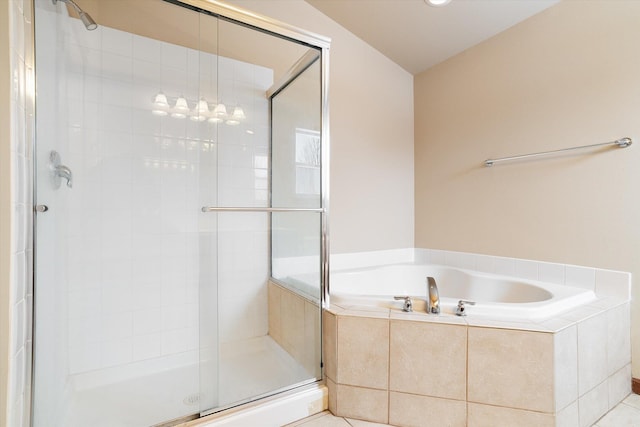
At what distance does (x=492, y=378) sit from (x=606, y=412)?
729 mm

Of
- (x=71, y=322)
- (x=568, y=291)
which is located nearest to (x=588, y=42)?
(x=568, y=291)

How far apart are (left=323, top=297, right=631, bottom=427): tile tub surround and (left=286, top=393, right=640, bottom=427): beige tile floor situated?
28mm

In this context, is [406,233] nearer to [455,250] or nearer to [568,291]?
[455,250]

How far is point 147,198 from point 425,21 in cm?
216

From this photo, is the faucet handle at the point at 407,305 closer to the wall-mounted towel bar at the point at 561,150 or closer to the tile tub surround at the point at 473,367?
the tile tub surround at the point at 473,367

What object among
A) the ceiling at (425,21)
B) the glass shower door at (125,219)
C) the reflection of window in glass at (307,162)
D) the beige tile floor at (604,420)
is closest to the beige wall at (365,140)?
the ceiling at (425,21)

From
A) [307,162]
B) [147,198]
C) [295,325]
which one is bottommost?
[295,325]

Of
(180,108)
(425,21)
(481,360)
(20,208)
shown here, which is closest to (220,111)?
(180,108)

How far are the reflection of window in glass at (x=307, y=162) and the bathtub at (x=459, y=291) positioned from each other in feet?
1.99

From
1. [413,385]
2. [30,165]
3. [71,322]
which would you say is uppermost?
[30,165]

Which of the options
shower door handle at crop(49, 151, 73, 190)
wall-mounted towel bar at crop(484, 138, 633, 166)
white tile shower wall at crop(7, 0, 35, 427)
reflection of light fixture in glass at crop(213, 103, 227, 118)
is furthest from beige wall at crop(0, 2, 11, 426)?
wall-mounted towel bar at crop(484, 138, 633, 166)

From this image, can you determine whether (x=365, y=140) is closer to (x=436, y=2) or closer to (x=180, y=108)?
(x=436, y=2)

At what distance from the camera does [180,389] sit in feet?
5.07

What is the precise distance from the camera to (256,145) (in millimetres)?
1859
